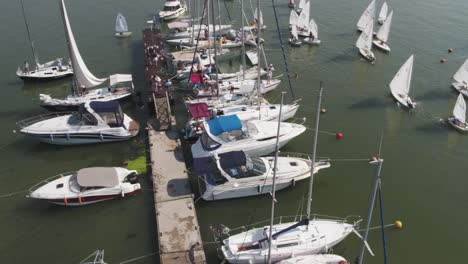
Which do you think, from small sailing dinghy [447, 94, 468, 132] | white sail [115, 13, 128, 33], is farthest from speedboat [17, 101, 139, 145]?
small sailing dinghy [447, 94, 468, 132]

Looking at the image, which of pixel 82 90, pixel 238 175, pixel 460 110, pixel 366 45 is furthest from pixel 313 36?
pixel 238 175

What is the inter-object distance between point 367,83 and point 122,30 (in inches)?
1280

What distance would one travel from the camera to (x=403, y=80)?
4003 centimetres

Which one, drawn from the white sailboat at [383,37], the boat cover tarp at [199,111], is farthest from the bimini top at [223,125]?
the white sailboat at [383,37]

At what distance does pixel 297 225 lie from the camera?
77.9 feet

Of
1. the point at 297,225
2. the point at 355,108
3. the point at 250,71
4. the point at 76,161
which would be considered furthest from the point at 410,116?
the point at 76,161

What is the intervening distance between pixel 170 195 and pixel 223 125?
6.55 meters

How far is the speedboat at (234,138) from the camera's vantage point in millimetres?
30394

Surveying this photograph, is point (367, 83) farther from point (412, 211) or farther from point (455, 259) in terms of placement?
point (455, 259)

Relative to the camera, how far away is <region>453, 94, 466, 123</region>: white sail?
1426 inches

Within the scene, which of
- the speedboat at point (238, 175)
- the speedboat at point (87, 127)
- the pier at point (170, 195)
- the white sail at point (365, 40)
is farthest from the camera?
the white sail at point (365, 40)

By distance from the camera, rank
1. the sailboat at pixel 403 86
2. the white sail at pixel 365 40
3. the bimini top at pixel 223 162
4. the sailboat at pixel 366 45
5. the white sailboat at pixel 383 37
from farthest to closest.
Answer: the white sailboat at pixel 383 37
the sailboat at pixel 366 45
the white sail at pixel 365 40
the sailboat at pixel 403 86
the bimini top at pixel 223 162

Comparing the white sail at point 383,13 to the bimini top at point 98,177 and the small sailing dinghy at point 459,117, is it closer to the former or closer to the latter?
the small sailing dinghy at point 459,117

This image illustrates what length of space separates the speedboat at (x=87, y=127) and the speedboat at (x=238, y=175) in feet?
29.9
